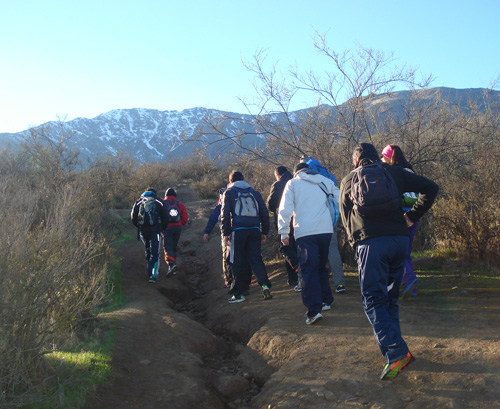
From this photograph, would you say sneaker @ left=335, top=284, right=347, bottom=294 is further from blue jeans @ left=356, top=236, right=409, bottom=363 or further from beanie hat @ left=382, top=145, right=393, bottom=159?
blue jeans @ left=356, top=236, right=409, bottom=363

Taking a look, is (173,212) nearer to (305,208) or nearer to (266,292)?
(266,292)

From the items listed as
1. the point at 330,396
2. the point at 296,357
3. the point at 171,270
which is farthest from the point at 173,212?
the point at 330,396

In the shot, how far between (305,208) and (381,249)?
1.74 meters

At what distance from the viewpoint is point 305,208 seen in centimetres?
534

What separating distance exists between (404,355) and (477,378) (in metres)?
0.54

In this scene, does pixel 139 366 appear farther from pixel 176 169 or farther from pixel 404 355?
pixel 176 169

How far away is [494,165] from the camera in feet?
22.6

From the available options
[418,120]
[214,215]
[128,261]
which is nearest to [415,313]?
[214,215]

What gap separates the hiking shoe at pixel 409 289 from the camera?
5836 mm

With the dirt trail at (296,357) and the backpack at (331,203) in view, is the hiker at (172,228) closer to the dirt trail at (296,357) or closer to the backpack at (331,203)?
the dirt trail at (296,357)

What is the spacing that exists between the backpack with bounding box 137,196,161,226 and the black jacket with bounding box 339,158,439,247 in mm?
5592

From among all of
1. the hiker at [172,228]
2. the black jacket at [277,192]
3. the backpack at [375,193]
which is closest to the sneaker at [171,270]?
the hiker at [172,228]

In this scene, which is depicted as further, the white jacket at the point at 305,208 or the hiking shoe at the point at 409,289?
the hiking shoe at the point at 409,289

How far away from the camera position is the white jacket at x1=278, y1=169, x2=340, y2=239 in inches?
208
